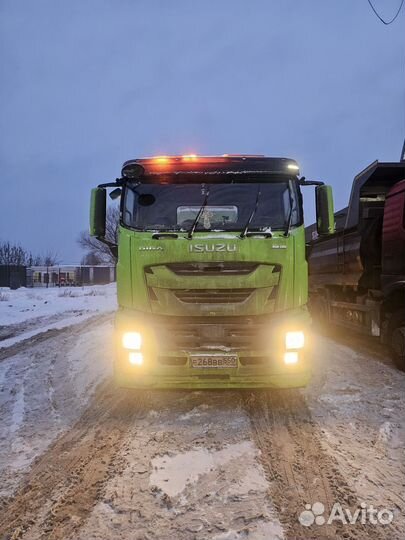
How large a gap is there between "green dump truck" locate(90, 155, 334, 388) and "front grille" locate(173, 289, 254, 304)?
0.4 inches

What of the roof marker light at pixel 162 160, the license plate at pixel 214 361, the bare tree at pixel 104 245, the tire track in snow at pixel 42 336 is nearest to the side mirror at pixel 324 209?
the roof marker light at pixel 162 160

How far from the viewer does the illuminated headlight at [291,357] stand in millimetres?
4203

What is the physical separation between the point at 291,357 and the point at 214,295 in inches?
42.1

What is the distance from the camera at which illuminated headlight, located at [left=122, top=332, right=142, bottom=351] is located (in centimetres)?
422

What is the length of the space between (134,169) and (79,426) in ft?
9.75

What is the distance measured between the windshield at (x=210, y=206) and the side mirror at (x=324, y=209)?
438 millimetres

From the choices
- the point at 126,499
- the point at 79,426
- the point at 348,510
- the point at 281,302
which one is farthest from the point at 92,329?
the point at 348,510

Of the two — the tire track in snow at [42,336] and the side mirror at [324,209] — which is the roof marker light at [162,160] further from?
the tire track in snow at [42,336]

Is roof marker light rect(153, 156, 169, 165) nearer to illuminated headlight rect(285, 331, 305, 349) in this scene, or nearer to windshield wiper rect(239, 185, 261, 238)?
windshield wiper rect(239, 185, 261, 238)

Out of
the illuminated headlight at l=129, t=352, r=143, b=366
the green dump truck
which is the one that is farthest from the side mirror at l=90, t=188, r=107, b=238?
the illuminated headlight at l=129, t=352, r=143, b=366

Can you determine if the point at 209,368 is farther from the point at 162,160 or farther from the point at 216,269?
the point at 162,160

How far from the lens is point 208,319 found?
14.1ft

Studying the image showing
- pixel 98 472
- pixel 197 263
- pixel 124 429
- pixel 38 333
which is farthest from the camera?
pixel 38 333

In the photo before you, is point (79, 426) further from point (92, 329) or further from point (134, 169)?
point (92, 329)
